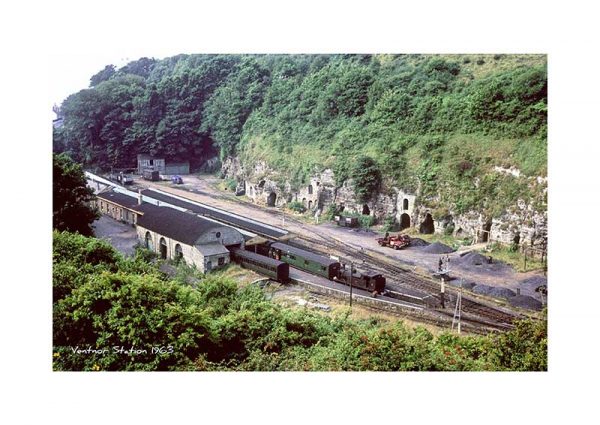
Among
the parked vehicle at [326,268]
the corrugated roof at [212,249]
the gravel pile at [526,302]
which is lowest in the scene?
the gravel pile at [526,302]

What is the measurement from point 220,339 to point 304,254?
2.26 m

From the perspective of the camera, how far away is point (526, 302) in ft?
34.4

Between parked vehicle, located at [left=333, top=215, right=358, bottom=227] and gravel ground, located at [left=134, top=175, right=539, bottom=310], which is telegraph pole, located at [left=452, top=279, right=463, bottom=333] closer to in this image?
gravel ground, located at [left=134, top=175, right=539, bottom=310]

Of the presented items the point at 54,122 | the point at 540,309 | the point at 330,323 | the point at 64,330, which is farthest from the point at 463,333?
the point at 54,122

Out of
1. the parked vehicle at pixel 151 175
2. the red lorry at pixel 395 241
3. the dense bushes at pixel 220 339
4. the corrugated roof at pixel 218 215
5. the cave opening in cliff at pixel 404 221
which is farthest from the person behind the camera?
the parked vehicle at pixel 151 175

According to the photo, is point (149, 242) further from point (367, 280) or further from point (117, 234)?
point (367, 280)

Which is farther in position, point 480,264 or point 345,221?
point 345,221

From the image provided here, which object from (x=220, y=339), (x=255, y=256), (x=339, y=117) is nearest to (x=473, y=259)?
(x=339, y=117)

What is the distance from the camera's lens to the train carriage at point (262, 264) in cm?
1093

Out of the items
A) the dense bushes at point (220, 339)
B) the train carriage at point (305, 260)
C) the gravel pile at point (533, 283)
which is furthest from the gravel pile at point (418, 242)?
the gravel pile at point (533, 283)

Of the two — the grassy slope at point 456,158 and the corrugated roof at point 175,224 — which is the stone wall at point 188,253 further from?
the grassy slope at point 456,158

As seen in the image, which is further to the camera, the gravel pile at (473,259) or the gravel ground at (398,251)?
the gravel pile at (473,259)

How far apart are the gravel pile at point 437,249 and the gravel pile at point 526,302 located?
138 centimetres

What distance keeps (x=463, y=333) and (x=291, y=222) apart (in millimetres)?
3708
